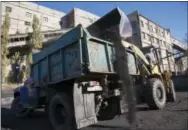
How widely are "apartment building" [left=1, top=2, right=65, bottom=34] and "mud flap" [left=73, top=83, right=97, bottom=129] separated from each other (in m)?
30.2

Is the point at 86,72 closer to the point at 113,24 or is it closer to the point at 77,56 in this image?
the point at 77,56

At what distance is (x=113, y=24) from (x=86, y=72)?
1.71 meters

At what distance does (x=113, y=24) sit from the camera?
20.3ft

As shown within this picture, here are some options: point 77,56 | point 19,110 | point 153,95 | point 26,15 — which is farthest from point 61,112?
point 26,15

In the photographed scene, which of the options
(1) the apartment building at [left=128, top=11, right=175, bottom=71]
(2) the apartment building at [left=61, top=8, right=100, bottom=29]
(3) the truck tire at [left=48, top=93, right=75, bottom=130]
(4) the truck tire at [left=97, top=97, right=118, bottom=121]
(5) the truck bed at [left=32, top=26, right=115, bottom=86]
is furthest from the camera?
(1) the apartment building at [left=128, top=11, right=175, bottom=71]

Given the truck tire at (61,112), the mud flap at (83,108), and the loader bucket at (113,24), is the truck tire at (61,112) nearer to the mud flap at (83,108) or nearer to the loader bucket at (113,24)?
the mud flap at (83,108)

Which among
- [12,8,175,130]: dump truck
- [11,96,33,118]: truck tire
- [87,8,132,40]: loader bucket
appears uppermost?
[87,8,132,40]: loader bucket

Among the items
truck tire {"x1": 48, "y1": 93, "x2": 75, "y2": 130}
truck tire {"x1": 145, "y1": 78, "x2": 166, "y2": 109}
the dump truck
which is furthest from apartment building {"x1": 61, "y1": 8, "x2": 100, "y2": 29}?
truck tire {"x1": 48, "y1": 93, "x2": 75, "y2": 130}

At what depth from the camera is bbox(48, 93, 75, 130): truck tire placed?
5523mm

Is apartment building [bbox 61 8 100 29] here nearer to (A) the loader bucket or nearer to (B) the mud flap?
(A) the loader bucket

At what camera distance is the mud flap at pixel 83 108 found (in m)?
5.37

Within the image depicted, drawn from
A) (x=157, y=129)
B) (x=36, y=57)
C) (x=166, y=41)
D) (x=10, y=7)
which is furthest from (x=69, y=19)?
(x=157, y=129)

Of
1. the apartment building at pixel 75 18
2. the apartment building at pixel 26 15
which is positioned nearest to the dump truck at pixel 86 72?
the apartment building at pixel 26 15

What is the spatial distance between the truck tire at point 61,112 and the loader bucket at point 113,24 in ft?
6.41
